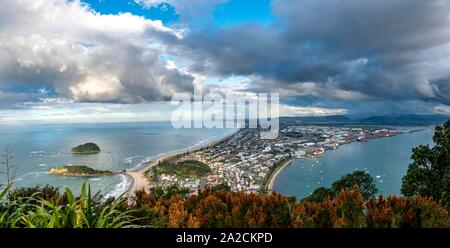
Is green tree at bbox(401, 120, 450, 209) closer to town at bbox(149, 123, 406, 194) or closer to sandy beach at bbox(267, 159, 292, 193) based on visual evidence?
town at bbox(149, 123, 406, 194)

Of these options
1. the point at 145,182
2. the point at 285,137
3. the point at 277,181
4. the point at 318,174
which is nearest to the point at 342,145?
the point at 285,137

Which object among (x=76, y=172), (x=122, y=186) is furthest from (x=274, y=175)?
(x=76, y=172)

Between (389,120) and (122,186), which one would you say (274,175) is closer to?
(122,186)

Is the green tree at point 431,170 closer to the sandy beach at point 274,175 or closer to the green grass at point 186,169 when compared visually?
the sandy beach at point 274,175

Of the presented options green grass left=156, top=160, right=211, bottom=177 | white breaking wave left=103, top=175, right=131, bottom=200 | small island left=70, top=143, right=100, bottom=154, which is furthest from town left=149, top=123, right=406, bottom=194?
small island left=70, top=143, right=100, bottom=154

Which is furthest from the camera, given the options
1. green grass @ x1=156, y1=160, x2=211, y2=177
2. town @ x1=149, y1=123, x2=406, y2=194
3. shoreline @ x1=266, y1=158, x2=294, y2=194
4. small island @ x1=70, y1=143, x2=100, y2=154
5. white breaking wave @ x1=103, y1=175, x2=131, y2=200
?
small island @ x1=70, y1=143, x2=100, y2=154
